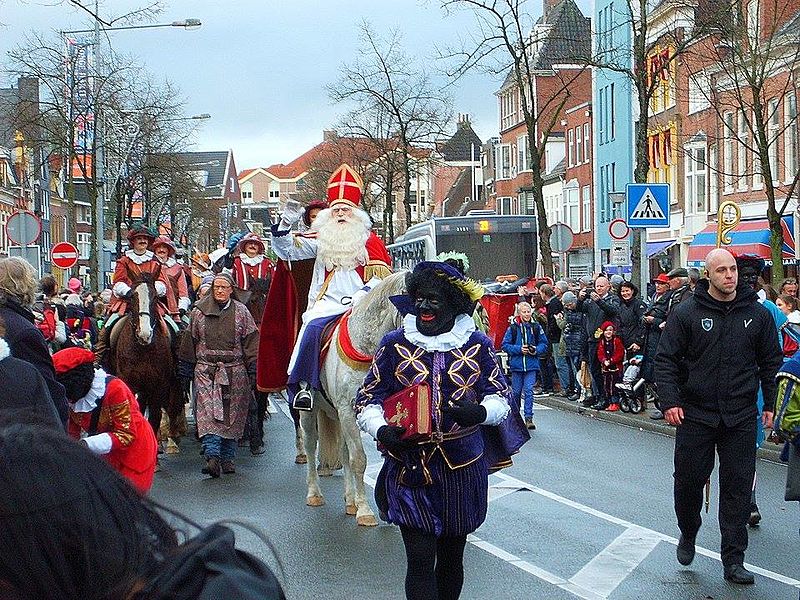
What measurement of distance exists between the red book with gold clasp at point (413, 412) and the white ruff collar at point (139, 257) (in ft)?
29.7

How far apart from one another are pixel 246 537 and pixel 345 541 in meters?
0.71

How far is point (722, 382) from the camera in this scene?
7973mm

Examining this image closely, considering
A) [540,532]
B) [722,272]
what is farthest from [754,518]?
[722,272]

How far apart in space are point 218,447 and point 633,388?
748cm

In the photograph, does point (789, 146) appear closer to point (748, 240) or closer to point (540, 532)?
point (748, 240)

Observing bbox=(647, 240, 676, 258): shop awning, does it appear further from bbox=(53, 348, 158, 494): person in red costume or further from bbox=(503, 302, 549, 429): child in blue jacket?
bbox=(53, 348, 158, 494): person in red costume

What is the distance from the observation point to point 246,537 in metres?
9.14

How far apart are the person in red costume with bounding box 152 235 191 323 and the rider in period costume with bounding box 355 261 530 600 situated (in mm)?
9198

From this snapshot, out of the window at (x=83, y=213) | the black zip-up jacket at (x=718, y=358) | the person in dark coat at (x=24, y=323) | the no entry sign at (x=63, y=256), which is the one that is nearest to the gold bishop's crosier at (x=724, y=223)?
the black zip-up jacket at (x=718, y=358)

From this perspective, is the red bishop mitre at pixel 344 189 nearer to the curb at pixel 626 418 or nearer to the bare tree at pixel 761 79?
the curb at pixel 626 418

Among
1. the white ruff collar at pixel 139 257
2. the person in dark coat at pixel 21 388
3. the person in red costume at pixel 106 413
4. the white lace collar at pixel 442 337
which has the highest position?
the white ruff collar at pixel 139 257

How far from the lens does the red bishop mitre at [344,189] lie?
11.6 metres

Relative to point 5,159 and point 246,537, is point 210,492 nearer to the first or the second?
point 246,537

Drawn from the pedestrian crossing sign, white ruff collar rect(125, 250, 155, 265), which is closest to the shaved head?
white ruff collar rect(125, 250, 155, 265)
